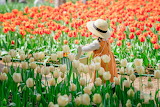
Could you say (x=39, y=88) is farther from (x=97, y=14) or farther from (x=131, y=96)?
(x=97, y=14)

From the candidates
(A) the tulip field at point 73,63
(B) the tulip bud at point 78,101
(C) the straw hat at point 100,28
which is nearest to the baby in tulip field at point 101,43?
(C) the straw hat at point 100,28

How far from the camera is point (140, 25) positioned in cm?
750

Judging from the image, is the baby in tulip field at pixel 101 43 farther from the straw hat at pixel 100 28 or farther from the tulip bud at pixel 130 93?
the tulip bud at pixel 130 93

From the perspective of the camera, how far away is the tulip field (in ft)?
11.7

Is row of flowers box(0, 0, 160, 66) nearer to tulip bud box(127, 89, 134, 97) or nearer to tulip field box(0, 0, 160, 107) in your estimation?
tulip field box(0, 0, 160, 107)

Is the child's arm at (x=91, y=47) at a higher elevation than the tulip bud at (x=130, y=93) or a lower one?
higher

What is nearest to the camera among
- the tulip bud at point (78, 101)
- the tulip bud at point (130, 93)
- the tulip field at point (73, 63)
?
the tulip bud at point (78, 101)

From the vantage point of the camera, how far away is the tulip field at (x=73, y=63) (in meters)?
3.57

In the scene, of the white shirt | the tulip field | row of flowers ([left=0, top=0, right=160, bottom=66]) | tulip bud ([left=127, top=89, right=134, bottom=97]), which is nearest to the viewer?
tulip bud ([left=127, top=89, right=134, bottom=97])

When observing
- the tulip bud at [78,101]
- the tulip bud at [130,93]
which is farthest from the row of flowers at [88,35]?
the tulip bud at [78,101]

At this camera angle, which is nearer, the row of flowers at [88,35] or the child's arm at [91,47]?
the child's arm at [91,47]

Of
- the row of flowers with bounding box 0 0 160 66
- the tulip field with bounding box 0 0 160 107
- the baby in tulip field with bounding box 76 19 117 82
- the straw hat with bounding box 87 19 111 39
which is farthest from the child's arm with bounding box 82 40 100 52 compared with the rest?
the row of flowers with bounding box 0 0 160 66

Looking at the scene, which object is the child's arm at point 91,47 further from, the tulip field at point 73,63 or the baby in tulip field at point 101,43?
the tulip field at point 73,63

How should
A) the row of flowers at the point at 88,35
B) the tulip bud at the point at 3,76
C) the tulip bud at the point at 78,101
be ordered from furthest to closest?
the row of flowers at the point at 88,35 < the tulip bud at the point at 3,76 < the tulip bud at the point at 78,101
